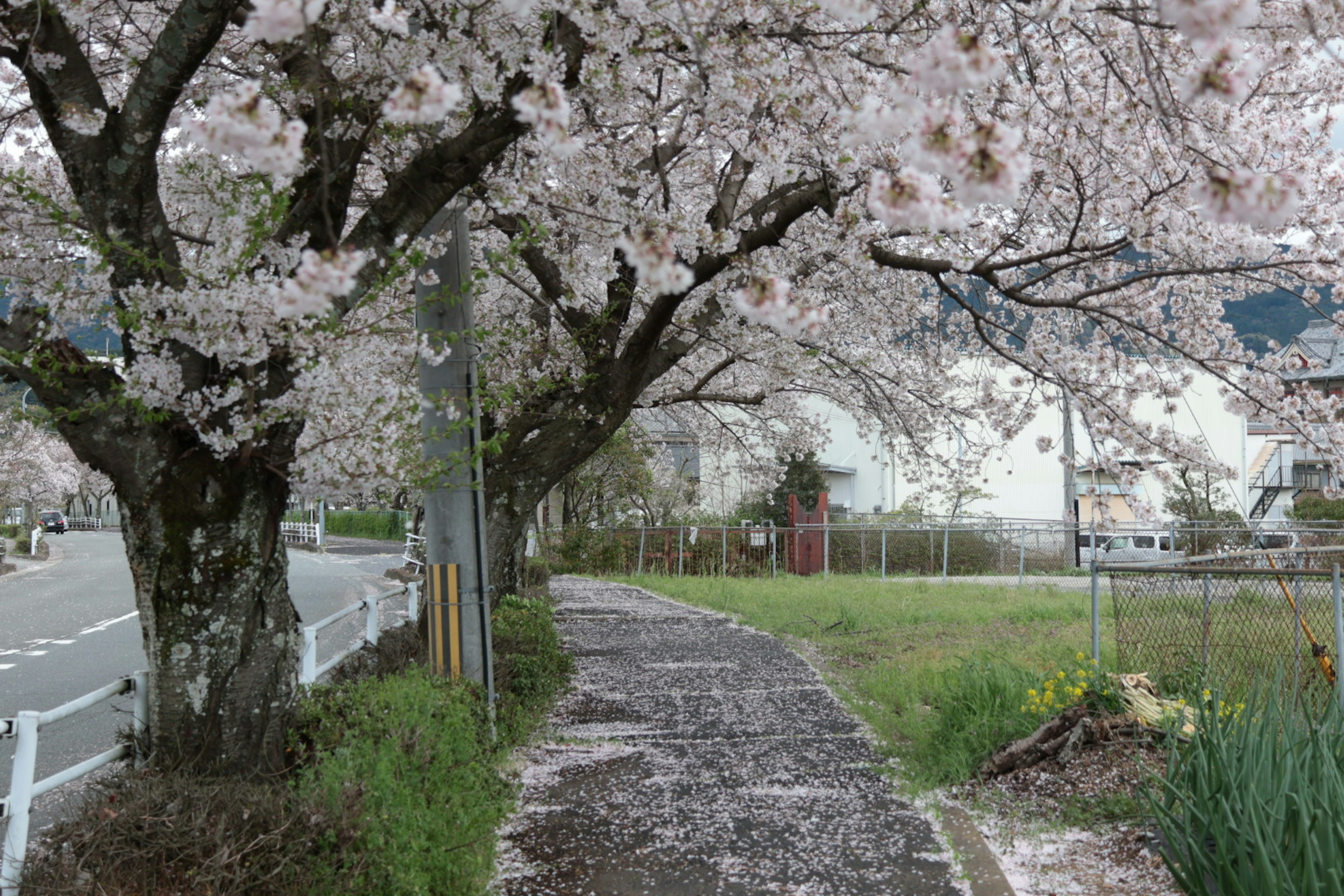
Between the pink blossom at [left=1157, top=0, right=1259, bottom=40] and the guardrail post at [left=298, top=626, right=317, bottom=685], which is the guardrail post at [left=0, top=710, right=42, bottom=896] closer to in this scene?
the guardrail post at [left=298, top=626, right=317, bottom=685]

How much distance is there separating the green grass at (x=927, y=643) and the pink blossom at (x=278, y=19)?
207 inches

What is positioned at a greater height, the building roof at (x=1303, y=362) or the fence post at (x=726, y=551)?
the building roof at (x=1303, y=362)

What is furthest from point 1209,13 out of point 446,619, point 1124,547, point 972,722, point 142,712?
point 1124,547

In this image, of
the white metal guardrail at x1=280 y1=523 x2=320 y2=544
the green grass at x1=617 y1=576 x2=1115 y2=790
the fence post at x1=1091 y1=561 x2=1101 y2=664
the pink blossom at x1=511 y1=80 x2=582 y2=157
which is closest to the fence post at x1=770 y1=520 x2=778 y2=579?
the green grass at x1=617 y1=576 x2=1115 y2=790

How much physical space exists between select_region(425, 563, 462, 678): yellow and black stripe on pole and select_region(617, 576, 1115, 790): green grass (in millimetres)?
3068

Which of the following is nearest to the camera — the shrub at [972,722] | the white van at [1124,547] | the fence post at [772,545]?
the shrub at [972,722]

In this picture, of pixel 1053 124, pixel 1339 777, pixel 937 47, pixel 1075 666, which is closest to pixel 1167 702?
pixel 1075 666

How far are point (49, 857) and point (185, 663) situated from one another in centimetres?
106

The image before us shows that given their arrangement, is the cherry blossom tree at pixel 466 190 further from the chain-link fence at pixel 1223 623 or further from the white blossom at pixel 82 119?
the chain-link fence at pixel 1223 623

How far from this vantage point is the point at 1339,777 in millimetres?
3689

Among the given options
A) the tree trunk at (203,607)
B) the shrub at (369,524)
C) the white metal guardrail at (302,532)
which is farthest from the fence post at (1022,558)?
the white metal guardrail at (302,532)

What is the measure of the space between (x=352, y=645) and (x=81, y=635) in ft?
28.7

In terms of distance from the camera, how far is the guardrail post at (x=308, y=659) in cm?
609

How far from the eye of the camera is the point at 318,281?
326cm
